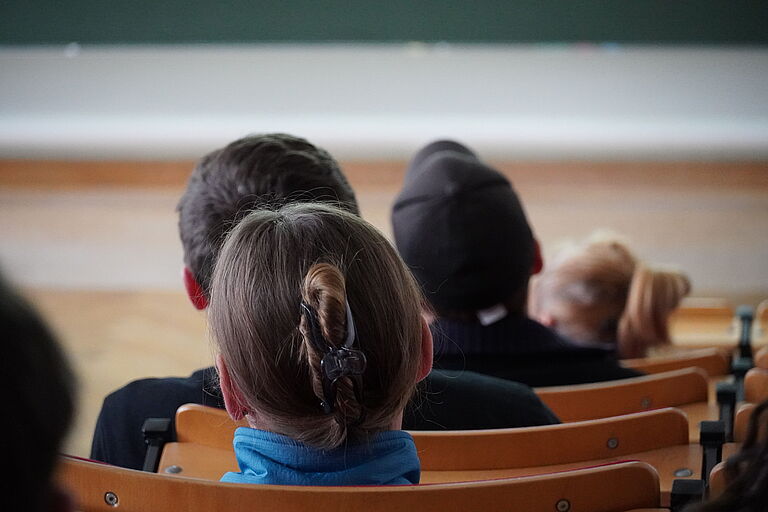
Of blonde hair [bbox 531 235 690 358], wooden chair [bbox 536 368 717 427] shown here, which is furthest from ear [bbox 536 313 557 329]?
wooden chair [bbox 536 368 717 427]

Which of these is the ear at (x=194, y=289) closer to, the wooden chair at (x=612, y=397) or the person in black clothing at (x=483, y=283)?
the person in black clothing at (x=483, y=283)

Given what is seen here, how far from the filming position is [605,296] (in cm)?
256

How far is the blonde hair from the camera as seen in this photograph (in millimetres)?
2518

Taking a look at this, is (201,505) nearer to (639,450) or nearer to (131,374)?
(639,450)

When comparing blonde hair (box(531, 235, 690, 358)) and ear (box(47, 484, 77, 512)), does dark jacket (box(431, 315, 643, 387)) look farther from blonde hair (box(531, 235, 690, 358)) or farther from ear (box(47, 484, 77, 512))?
ear (box(47, 484, 77, 512))

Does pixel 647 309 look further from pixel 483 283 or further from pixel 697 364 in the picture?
pixel 483 283

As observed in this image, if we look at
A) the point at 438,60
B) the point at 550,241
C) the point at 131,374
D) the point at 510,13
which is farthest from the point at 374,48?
the point at 131,374

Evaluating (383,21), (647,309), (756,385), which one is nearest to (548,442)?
(756,385)

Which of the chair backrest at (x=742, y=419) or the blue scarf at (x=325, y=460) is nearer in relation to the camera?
the blue scarf at (x=325, y=460)

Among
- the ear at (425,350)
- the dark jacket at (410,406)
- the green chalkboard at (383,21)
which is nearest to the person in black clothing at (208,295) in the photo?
the dark jacket at (410,406)

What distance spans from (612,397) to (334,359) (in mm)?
863

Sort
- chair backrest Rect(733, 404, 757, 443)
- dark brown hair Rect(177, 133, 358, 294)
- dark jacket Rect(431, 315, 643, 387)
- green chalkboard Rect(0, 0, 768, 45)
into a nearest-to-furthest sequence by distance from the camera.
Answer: chair backrest Rect(733, 404, 757, 443), dark brown hair Rect(177, 133, 358, 294), dark jacket Rect(431, 315, 643, 387), green chalkboard Rect(0, 0, 768, 45)

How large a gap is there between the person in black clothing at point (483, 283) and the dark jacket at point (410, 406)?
1.00ft

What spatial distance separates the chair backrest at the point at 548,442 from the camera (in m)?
1.40
